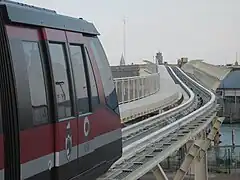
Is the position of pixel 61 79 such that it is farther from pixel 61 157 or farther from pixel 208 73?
pixel 208 73

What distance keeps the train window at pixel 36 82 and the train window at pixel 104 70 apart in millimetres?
1987

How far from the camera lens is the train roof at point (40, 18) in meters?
5.47

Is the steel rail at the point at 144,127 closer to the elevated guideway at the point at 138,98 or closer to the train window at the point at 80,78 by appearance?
the elevated guideway at the point at 138,98

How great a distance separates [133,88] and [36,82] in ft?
57.3

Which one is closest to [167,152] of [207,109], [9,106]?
[9,106]

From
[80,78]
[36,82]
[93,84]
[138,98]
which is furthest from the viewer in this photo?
[138,98]

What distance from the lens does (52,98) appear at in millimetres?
6020

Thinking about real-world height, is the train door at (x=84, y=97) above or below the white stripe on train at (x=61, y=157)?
above

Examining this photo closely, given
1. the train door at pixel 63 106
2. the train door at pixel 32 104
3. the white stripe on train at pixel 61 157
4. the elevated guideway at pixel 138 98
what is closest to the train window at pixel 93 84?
the white stripe on train at pixel 61 157

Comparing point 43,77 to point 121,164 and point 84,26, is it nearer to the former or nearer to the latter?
point 84,26

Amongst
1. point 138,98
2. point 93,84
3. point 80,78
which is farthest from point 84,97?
point 138,98

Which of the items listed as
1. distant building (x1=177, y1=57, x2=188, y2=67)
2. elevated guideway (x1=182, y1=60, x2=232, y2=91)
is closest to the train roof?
elevated guideway (x1=182, y1=60, x2=232, y2=91)

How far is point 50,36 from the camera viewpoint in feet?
20.5

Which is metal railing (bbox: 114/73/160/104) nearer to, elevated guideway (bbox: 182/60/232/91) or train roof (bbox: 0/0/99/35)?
train roof (bbox: 0/0/99/35)
